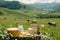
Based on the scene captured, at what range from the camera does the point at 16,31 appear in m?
10.9

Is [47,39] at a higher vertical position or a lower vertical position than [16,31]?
lower

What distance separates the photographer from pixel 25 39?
1091 cm

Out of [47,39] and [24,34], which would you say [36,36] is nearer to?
[24,34]

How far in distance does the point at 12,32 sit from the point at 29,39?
0.92 metres

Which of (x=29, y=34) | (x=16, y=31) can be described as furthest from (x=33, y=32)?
(x=16, y=31)

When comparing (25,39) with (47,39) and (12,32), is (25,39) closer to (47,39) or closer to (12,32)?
(12,32)

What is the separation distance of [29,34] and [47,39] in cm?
163

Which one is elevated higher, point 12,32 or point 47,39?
point 12,32

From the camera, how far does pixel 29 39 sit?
433 inches

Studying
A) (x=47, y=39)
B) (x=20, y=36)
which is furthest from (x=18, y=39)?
(x=47, y=39)

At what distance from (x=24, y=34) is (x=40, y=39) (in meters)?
0.95

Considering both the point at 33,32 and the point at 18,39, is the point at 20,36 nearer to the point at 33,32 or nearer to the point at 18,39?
the point at 18,39

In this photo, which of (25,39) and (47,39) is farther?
(47,39)

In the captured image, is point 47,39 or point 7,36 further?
point 47,39
